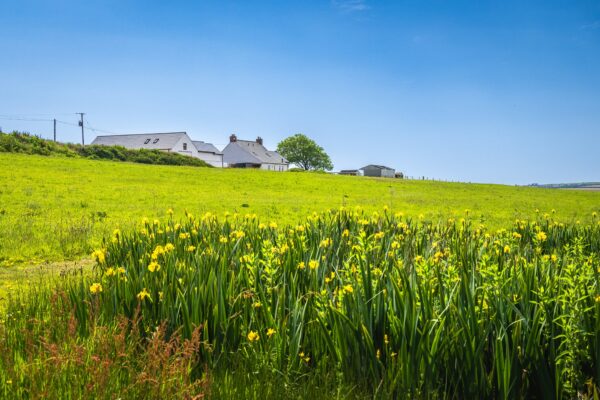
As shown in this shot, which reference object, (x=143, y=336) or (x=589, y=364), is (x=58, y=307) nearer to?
(x=143, y=336)

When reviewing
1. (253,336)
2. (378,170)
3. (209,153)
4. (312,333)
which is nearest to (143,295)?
(253,336)

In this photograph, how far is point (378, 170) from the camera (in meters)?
116

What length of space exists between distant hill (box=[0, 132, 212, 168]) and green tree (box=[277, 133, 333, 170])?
6124 centimetres

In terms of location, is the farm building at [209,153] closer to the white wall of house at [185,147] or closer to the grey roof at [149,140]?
the white wall of house at [185,147]

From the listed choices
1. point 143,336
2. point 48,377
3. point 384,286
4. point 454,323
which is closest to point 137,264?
point 143,336

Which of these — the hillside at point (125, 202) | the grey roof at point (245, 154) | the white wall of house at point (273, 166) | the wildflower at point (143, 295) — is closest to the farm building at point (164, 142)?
the grey roof at point (245, 154)

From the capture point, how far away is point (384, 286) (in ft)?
14.1

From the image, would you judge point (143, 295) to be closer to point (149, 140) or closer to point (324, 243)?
point (324, 243)

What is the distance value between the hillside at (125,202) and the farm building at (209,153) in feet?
165

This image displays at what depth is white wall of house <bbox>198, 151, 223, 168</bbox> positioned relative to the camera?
307ft

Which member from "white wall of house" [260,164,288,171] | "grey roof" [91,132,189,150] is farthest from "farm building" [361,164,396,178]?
"grey roof" [91,132,189,150]

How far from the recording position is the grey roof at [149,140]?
282ft

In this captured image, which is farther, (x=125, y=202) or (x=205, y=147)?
(x=205, y=147)

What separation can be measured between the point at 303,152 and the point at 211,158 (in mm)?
32678
